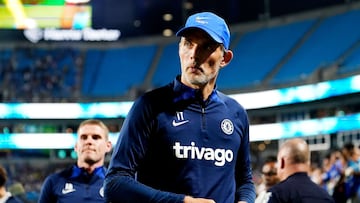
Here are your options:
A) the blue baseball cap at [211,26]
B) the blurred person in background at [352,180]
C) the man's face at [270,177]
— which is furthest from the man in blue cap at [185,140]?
the blurred person in background at [352,180]

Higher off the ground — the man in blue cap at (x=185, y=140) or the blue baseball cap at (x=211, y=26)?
the blue baseball cap at (x=211, y=26)

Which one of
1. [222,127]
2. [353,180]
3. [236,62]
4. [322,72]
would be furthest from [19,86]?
[222,127]

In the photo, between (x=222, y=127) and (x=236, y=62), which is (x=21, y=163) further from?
(x=222, y=127)

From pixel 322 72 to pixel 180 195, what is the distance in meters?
22.2

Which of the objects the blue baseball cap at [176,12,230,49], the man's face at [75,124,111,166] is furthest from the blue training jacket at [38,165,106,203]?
the blue baseball cap at [176,12,230,49]

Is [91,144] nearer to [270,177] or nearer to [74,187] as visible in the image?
[74,187]

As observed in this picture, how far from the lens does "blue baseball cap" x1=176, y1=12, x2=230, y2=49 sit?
2449mm

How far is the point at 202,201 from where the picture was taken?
2338 millimetres

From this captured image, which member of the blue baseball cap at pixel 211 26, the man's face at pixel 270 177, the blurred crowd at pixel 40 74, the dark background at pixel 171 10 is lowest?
the man's face at pixel 270 177

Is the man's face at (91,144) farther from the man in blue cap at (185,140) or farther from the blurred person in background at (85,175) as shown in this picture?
the man in blue cap at (185,140)

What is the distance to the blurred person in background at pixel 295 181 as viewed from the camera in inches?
173

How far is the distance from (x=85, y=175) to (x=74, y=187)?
12 centimetres

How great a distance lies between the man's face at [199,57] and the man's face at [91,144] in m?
2.35

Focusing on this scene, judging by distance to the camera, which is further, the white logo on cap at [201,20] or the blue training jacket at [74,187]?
the blue training jacket at [74,187]
